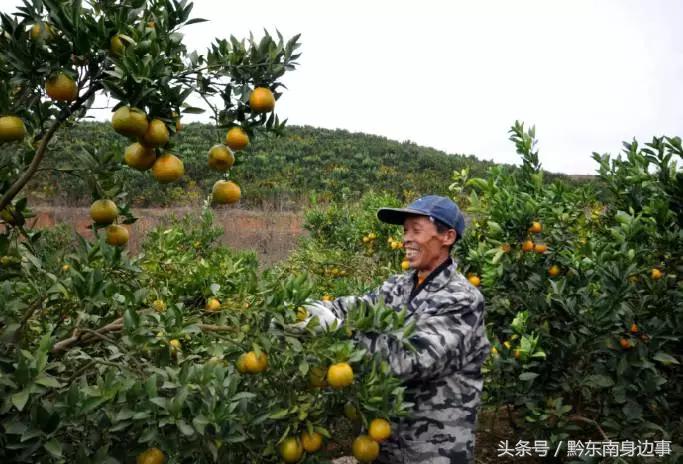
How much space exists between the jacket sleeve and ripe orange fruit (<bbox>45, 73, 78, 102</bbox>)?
0.94 metres

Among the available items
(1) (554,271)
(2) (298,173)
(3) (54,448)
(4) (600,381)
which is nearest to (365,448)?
(3) (54,448)

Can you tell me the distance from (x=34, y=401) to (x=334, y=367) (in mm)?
694

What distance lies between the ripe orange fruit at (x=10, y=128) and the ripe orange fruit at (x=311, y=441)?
1022mm

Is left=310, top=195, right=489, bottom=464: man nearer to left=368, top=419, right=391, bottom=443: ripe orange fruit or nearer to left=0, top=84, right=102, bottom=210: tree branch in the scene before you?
left=368, top=419, right=391, bottom=443: ripe orange fruit

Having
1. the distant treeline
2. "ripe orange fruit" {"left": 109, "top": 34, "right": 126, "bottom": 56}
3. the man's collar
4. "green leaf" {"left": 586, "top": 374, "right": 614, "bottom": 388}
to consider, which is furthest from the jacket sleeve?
the distant treeline

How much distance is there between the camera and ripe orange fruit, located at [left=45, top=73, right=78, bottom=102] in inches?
58.7

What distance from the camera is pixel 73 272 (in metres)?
1.67

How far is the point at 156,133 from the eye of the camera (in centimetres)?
148

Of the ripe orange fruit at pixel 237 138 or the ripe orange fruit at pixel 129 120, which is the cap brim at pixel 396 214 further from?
the ripe orange fruit at pixel 129 120

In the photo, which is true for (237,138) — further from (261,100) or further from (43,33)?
(43,33)

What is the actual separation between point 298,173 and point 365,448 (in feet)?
65.6

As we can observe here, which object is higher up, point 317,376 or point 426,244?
point 426,244

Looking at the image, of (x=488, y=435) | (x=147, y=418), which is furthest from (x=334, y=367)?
(x=488, y=435)

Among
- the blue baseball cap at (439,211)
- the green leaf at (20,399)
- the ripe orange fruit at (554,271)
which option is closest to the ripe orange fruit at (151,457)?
the green leaf at (20,399)
